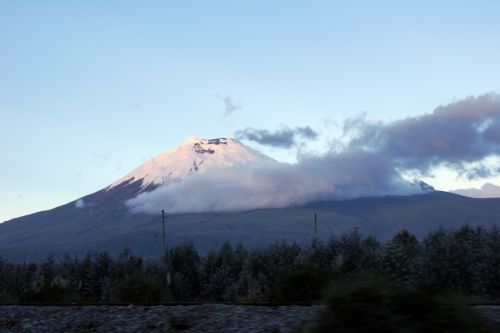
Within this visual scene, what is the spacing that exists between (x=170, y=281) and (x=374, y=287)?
36.8m

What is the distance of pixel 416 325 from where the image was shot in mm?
10820

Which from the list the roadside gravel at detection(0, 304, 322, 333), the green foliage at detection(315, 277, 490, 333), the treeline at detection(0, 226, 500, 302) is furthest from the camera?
the treeline at detection(0, 226, 500, 302)

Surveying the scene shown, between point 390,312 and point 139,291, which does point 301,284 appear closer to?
point 139,291

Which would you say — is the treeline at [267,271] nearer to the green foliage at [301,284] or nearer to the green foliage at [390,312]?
the green foliage at [301,284]

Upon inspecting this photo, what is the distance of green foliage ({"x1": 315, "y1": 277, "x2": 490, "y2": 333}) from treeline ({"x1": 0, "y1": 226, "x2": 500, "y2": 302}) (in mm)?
685

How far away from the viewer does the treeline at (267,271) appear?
75.7 ft

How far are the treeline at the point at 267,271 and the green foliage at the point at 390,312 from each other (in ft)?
2.25

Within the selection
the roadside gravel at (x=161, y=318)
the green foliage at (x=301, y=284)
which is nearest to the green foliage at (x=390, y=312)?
the roadside gravel at (x=161, y=318)

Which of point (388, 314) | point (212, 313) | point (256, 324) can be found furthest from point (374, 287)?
point (212, 313)

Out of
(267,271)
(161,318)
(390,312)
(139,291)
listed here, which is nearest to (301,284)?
(139,291)

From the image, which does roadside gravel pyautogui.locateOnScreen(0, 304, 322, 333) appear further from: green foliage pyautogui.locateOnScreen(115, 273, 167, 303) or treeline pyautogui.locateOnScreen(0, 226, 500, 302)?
green foliage pyautogui.locateOnScreen(115, 273, 167, 303)

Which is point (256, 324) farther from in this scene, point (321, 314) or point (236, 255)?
point (236, 255)

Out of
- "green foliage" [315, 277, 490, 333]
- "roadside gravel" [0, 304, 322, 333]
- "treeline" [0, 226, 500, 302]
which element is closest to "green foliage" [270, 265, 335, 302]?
"treeline" [0, 226, 500, 302]

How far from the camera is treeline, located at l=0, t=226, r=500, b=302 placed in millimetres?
23062
